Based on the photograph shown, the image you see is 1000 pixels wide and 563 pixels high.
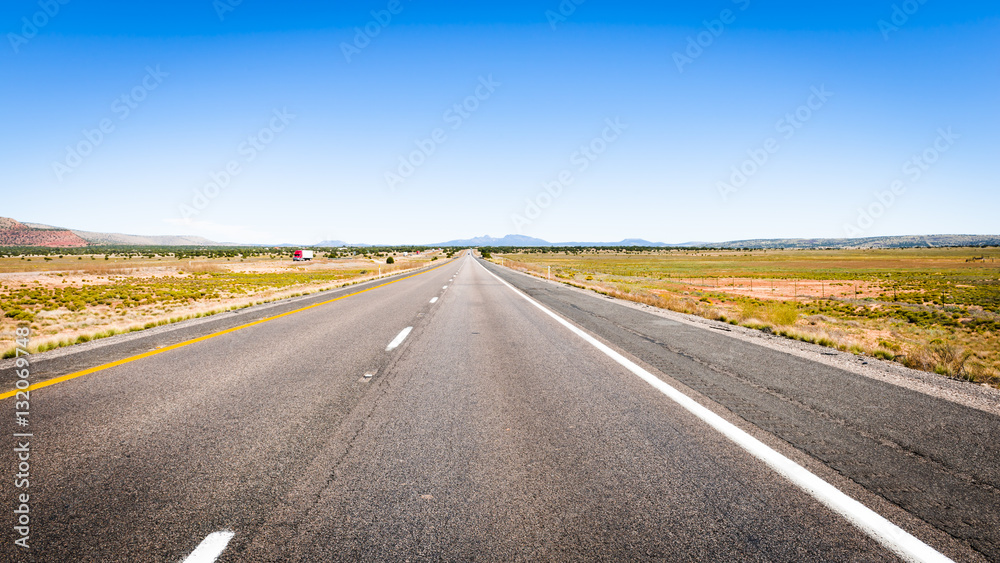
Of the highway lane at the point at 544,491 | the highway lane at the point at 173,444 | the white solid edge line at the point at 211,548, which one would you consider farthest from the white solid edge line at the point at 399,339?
the white solid edge line at the point at 211,548

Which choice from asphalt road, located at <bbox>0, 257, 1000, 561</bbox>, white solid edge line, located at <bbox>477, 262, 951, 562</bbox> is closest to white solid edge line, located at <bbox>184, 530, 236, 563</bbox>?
asphalt road, located at <bbox>0, 257, 1000, 561</bbox>

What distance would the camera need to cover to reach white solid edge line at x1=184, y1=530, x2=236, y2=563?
Answer: 83.6 inches

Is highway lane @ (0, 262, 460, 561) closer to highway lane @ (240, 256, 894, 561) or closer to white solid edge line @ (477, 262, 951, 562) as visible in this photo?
highway lane @ (240, 256, 894, 561)

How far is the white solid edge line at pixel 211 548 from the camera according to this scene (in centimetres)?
212

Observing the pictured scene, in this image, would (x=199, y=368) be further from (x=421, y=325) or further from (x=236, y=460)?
(x=421, y=325)

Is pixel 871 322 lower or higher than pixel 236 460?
lower

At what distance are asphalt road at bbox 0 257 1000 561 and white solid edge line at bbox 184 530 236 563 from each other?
20 mm

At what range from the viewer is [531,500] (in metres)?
2.77

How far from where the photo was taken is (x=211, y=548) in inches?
87.4

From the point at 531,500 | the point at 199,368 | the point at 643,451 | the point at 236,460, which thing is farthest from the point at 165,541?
the point at 199,368

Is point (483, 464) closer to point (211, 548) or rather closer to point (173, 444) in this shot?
point (211, 548)

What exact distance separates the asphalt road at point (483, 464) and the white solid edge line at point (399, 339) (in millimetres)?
1345

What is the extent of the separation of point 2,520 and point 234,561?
1.57 metres

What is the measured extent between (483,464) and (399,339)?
554cm
